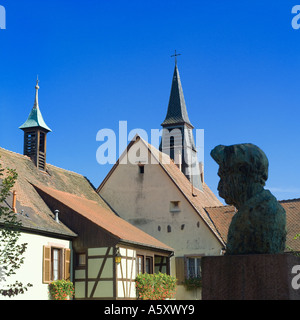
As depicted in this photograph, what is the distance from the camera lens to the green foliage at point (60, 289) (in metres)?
19.2

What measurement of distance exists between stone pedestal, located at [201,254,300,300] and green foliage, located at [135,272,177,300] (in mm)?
15030

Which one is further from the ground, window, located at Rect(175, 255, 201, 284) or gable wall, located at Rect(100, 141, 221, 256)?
gable wall, located at Rect(100, 141, 221, 256)

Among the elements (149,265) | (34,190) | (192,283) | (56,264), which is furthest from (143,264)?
(34,190)

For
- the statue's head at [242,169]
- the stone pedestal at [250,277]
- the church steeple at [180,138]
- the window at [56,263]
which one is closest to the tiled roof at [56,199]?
the window at [56,263]

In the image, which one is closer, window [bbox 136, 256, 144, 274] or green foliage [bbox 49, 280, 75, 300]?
green foliage [bbox 49, 280, 75, 300]

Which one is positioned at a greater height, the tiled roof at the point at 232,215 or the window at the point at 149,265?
the tiled roof at the point at 232,215

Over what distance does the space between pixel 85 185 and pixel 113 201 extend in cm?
168

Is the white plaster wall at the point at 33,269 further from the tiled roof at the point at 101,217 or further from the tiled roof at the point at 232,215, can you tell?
the tiled roof at the point at 232,215

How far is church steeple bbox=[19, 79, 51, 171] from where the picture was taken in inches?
987

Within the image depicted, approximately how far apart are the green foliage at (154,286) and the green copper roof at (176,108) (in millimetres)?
14074

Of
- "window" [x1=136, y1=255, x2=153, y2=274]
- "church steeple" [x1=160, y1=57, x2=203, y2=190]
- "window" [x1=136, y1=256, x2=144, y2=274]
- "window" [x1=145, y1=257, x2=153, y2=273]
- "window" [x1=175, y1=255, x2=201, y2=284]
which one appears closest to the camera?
"window" [x1=136, y1=256, x2=144, y2=274]

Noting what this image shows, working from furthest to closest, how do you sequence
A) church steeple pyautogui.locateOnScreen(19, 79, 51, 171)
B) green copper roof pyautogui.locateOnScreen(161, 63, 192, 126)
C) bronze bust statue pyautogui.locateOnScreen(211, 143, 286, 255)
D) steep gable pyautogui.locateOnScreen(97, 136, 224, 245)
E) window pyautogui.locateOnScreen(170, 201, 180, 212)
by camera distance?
green copper roof pyautogui.locateOnScreen(161, 63, 192, 126) → window pyautogui.locateOnScreen(170, 201, 180, 212) → steep gable pyautogui.locateOnScreen(97, 136, 224, 245) → church steeple pyautogui.locateOnScreen(19, 79, 51, 171) → bronze bust statue pyautogui.locateOnScreen(211, 143, 286, 255)

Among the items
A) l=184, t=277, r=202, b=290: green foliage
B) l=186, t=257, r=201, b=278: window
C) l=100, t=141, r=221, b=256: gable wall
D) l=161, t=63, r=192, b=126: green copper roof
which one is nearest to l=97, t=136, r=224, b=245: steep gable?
l=100, t=141, r=221, b=256: gable wall

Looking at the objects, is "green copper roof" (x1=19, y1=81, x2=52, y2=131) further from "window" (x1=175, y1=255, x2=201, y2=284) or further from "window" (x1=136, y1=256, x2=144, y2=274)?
"window" (x1=175, y1=255, x2=201, y2=284)
